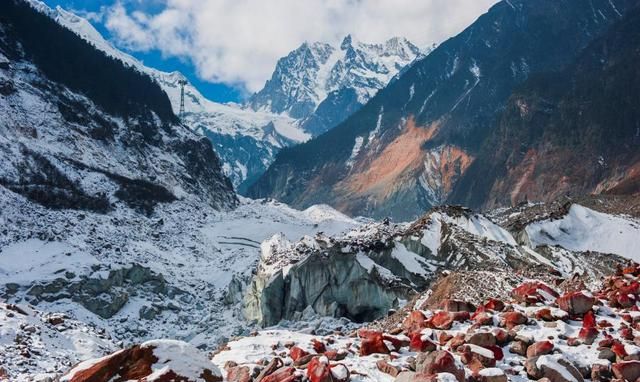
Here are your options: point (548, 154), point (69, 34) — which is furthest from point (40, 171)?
point (548, 154)

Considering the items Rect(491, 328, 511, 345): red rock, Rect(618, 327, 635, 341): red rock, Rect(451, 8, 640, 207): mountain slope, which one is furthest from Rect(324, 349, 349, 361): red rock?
Rect(451, 8, 640, 207): mountain slope

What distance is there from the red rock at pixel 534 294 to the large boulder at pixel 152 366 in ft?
27.3

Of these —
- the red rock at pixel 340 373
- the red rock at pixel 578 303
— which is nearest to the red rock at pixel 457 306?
the red rock at pixel 578 303

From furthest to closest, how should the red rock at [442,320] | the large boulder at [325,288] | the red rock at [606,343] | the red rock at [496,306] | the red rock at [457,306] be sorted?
1. the large boulder at [325,288]
2. the red rock at [457,306]
3. the red rock at [496,306]
4. the red rock at [442,320]
5. the red rock at [606,343]

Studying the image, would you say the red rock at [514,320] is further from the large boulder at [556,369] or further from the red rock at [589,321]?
the large boulder at [556,369]

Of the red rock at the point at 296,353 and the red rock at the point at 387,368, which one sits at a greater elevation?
the red rock at the point at 296,353

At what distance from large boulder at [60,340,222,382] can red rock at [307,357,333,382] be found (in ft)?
5.47

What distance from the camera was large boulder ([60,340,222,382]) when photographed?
9445 millimetres

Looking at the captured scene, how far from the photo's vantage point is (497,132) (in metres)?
178

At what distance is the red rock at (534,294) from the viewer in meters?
14.1

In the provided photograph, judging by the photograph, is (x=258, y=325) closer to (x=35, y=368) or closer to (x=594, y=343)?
(x=35, y=368)

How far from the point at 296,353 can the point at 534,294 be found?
7.01 m

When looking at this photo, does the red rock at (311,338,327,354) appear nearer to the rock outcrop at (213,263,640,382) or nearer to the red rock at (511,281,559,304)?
the rock outcrop at (213,263,640,382)

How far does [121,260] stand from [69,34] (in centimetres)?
8952
